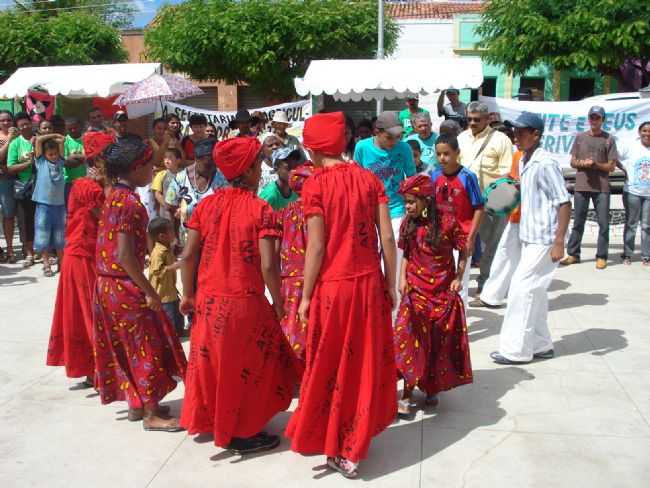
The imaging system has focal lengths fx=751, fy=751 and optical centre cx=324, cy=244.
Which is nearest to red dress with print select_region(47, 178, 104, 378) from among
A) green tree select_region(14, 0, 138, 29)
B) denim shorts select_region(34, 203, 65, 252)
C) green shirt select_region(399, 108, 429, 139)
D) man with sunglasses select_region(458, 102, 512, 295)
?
man with sunglasses select_region(458, 102, 512, 295)

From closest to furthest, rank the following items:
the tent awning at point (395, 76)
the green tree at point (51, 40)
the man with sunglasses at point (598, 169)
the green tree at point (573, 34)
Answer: the man with sunglasses at point (598, 169)
the tent awning at point (395, 76)
the green tree at point (573, 34)
the green tree at point (51, 40)

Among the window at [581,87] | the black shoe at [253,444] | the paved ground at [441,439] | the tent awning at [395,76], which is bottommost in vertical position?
the paved ground at [441,439]

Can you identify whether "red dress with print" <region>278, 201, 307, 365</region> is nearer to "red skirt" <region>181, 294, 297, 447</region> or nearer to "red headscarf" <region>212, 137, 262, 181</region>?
"red skirt" <region>181, 294, 297, 447</region>

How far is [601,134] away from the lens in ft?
30.8

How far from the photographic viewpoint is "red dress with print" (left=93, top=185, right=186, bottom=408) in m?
4.20

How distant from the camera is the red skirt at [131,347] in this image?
14.1 ft

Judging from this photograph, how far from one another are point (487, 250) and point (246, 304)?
4311mm

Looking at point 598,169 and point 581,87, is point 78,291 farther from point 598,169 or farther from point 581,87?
point 581,87

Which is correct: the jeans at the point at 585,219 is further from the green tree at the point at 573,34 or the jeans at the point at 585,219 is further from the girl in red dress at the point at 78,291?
the green tree at the point at 573,34

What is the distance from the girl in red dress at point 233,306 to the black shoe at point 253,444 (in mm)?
A: 85

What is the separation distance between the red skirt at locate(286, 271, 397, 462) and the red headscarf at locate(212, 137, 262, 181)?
0.75m

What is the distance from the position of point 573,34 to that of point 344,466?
22.8 m

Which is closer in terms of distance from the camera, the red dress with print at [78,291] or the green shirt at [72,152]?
the red dress with print at [78,291]

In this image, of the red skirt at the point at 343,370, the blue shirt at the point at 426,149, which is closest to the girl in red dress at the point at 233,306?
the red skirt at the point at 343,370
